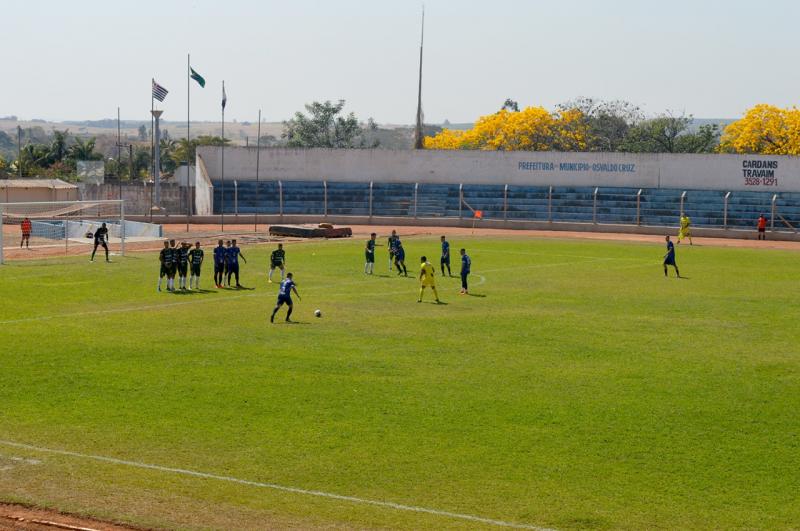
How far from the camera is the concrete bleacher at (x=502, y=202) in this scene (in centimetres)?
7225

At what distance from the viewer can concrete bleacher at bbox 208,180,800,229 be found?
72250mm

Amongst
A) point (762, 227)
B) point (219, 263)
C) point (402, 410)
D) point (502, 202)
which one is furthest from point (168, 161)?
point (402, 410)

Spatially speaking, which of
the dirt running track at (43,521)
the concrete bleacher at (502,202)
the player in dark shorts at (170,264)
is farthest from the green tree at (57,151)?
the dirt running track at (43,521)

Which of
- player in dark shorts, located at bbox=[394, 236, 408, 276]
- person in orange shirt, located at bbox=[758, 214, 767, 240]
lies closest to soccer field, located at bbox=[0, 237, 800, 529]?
player in dark shorts, located at bbox=[394, 236, 408, 276]

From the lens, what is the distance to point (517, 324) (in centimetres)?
3097

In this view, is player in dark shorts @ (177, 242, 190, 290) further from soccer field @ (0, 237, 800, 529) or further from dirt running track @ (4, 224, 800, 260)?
dirt running track @ (4, 224, 800, 260)

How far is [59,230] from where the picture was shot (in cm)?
6475

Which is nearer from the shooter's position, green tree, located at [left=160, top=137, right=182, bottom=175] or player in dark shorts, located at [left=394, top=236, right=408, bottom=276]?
player in dark shorts, located at [left=394, top=236, right=408, bottom=276]

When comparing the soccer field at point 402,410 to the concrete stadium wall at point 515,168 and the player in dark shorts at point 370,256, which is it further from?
the concrete stadium wall at point 515,168

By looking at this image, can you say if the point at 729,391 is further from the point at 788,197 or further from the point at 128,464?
Answer: the point at 788,197

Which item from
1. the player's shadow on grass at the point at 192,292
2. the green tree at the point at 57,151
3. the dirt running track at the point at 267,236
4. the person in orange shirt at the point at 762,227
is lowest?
the player's shadow on grass at the point at 192,292

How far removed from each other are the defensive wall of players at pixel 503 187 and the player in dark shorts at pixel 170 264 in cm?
→ 3450

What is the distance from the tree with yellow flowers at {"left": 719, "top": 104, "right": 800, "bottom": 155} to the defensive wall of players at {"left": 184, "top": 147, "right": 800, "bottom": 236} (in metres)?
33.9

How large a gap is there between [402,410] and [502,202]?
58171 millimetres
